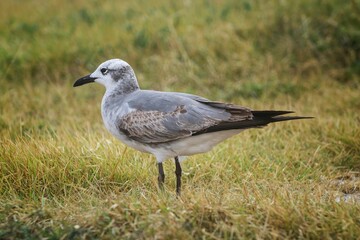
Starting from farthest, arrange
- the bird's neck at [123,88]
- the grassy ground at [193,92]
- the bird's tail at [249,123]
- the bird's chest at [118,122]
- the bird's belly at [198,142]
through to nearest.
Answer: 1. the bird's neck at [123,88]
2. the bird's chest at [118,122]
3. the bird's belly at [198,142]
4. the bird's tail at [249,123]
5. the grassy ground at [193,92]

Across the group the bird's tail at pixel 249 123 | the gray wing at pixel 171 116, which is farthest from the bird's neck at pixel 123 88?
the bird's tail at pixel 249 123

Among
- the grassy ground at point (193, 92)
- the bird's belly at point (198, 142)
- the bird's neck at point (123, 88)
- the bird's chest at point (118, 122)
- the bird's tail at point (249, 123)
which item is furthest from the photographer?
the bird's neck at point (123, 88)

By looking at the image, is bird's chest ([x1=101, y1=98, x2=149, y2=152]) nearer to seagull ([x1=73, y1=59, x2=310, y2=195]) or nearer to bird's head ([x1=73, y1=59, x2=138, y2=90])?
seagull ([x1=73, y1=59, x2=310, y2=195])

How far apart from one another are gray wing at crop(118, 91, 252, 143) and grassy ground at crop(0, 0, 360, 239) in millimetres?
458

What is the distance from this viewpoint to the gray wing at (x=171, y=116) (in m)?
4.59

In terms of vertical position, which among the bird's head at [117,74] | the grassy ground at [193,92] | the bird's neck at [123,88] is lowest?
the grassy ground at [193,92]

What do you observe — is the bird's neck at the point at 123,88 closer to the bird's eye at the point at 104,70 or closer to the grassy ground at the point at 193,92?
the bird's eye at the point at 104,70

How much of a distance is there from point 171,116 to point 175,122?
0.26 ft

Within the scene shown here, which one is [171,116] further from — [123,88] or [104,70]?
[104,70]

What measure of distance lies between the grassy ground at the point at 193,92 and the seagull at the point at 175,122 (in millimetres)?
345

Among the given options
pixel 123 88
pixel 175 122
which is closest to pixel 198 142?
pixel 175 122

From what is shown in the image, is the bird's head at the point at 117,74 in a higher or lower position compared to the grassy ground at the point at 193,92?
higher

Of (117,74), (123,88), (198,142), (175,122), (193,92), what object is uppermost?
(117,74)

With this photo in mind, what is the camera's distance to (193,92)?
8.03m
